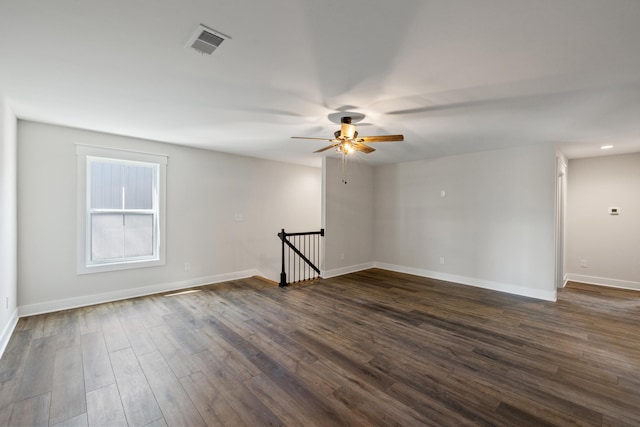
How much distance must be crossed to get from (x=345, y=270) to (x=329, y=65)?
4787mm

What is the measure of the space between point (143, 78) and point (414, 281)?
5341 millimetres

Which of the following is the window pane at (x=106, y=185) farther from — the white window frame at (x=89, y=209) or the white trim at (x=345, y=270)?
the white trim at (x=345, y=270)

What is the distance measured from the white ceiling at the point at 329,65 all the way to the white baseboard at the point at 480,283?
2548 mm

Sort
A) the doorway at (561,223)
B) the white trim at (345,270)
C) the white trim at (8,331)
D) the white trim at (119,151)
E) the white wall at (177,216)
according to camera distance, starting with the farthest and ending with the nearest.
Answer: the white trim at (345,270) < the doorway at (561,223) < the white trim at (119,151) < the white wall at (177,216) < the white trim at (8,331)

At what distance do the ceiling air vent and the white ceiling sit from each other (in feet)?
0.18

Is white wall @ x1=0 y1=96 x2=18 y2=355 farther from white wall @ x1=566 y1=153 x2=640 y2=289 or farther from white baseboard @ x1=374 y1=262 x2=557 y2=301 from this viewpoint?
white wall @ x1=566 y1=153 x2=640 y2=289

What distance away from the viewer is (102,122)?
3.64m

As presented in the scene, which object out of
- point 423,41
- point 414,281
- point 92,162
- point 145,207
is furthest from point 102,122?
point 414,281

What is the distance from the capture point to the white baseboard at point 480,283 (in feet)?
14.8

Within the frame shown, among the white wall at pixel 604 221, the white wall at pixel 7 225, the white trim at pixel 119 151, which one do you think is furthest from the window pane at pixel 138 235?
the white wall at pixel 604 221

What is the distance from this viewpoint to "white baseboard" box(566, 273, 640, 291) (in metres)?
5.04

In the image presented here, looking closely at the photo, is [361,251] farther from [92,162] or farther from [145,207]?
[92,162]

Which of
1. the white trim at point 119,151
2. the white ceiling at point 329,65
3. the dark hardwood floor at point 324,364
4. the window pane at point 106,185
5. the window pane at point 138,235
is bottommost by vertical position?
the dark hardwood floor at point 324,364

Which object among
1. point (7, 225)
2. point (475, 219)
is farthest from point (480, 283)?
point (7, 225)
